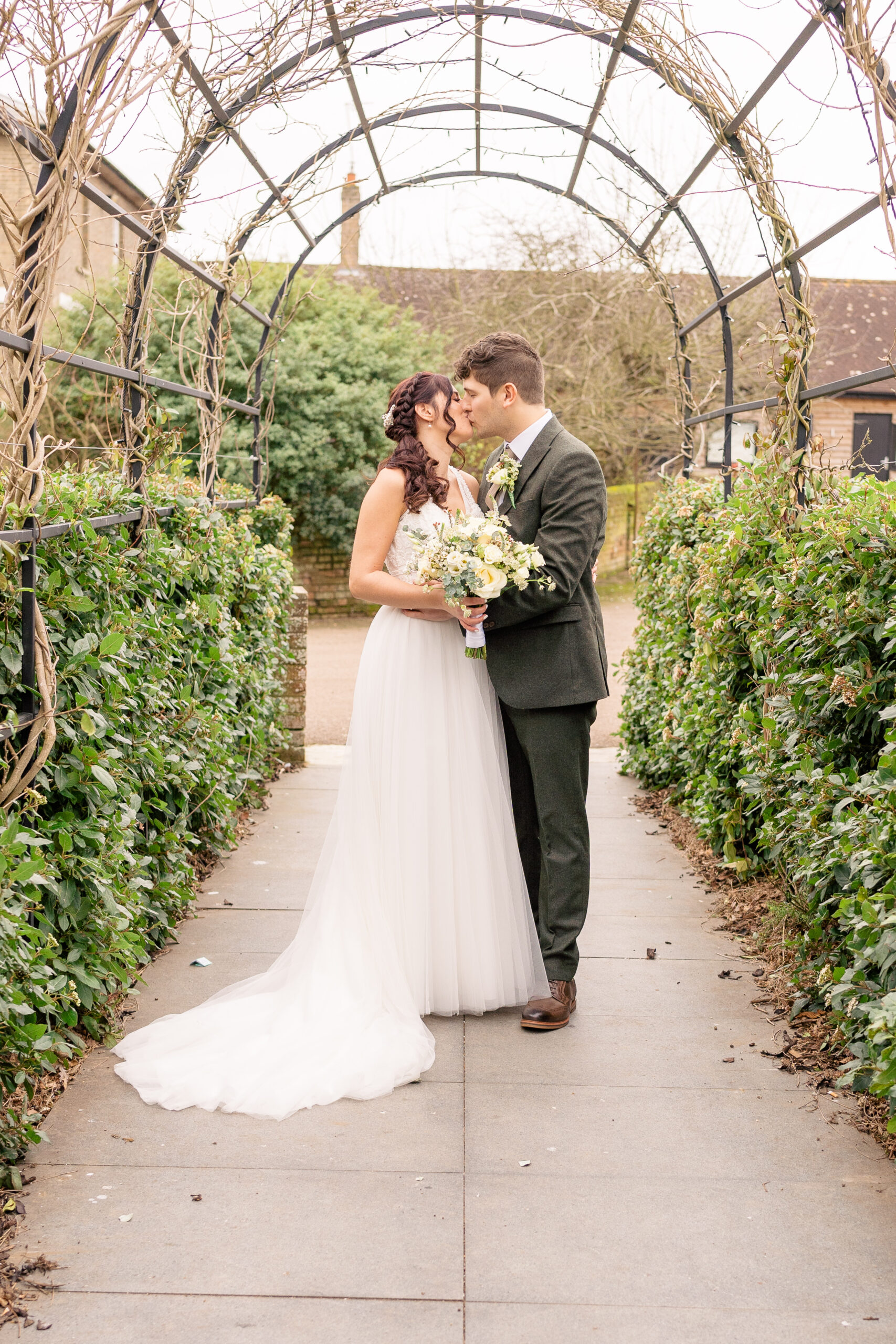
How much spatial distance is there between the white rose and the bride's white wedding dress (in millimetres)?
485

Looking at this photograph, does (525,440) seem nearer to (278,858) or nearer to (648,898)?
(648,898)

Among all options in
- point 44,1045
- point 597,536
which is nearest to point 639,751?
point 597,536

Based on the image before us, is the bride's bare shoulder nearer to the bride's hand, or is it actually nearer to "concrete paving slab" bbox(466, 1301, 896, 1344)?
the bride's hand

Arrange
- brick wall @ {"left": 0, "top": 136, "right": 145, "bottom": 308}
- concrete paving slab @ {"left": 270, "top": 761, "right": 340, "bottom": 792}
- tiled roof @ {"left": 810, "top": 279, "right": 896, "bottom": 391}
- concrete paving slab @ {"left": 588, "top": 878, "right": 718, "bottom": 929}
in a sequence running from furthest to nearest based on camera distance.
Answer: tiled roof @ {"left": 810, "top": 279, "right": 896, "bottom": 391}, brick wall @ {"left": 0, "top": 136, "right": 145, "bottom": 308}, concrete paving slab @ {"left": 270, "top": 761, "right": 340, "bottom": 792}, concrete paving slab @ {"left": 588, "top": 878, "right": 718, "bottom": 929}

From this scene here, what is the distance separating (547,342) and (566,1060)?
17451mm

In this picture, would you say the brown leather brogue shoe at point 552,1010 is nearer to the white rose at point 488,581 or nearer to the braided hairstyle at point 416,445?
the white rose at point 488,581

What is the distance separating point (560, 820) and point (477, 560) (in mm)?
907

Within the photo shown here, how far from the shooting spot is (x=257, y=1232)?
2.54 m

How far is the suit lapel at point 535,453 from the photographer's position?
3.68 m

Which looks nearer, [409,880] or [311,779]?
[409,880]

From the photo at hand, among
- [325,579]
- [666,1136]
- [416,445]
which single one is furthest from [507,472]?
[325,579]

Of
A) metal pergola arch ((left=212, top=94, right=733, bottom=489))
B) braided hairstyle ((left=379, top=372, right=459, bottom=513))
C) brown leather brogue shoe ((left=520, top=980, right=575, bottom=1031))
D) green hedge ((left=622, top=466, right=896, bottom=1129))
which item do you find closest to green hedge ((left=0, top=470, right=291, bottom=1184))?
braided hairstyle ((left=379, top=372, right=459, bottom=513))

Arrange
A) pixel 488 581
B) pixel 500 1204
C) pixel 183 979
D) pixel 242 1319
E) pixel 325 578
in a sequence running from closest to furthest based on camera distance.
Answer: pixel 242 1319
pixel 500 1204
pixel 488 581
pixel 183 979
pixel 325 578

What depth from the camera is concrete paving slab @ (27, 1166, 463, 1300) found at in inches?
93.4
